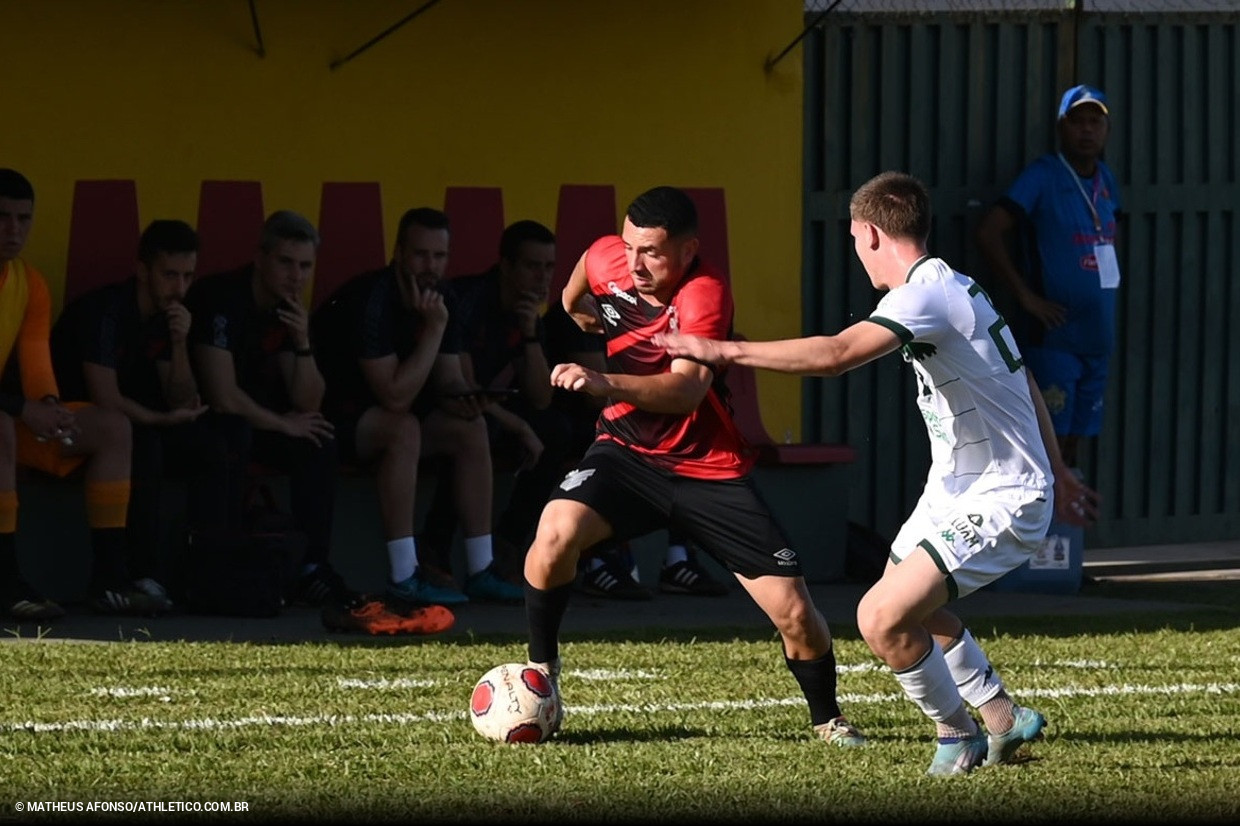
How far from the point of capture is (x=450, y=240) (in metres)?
12.0

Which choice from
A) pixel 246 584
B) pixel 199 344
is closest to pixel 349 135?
pixel 199 344

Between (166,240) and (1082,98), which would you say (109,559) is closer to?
(166,240)

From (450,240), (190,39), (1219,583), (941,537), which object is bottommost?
(1219,583)

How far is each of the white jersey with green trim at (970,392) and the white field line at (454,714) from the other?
161 centimetres

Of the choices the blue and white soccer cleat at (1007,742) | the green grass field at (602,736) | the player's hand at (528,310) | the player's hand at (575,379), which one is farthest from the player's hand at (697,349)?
the player's hand at (528,310)

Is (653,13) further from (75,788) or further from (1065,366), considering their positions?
(75,788)

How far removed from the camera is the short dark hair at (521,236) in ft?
37.6

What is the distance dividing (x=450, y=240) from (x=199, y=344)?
5.69 ft

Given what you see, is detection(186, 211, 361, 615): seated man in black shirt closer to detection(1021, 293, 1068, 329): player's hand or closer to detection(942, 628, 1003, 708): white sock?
detection(1021, 293, 1068, 329): player's hand

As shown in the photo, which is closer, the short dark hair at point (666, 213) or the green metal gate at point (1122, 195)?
the short dark hair at point (666, 213)

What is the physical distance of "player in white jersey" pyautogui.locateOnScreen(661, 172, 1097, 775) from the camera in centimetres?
649

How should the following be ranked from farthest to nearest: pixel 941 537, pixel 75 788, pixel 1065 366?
pixel 1065 366, pixel 941 537, pixel 75 788

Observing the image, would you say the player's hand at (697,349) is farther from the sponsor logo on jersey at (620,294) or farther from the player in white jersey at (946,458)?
the sponsor logo on jersey at (620,294)

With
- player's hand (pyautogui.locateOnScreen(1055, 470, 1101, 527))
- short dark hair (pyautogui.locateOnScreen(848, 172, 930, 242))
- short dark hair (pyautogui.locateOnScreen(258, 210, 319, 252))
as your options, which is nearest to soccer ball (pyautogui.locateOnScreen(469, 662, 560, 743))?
player's hand (pyautogui.locateOnScreen(1055, 470, 1101, 527))
